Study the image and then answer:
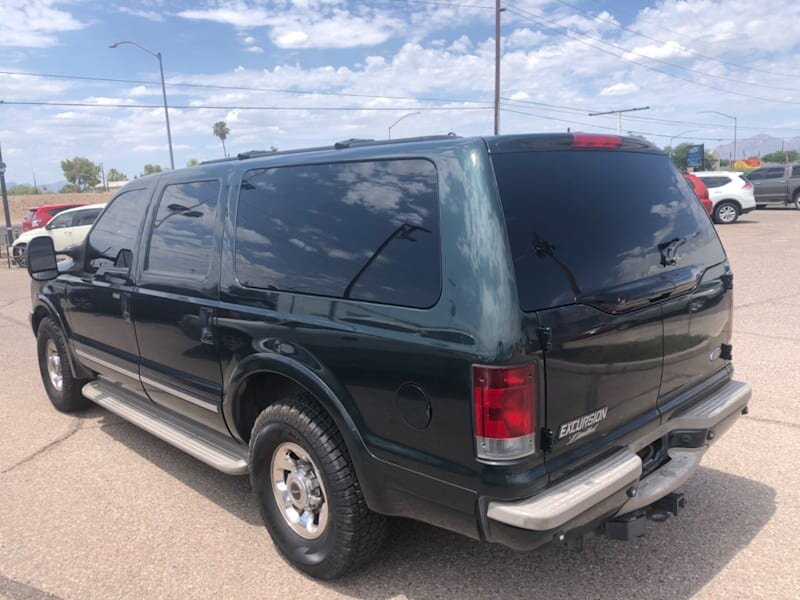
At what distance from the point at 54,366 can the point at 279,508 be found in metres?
3.34

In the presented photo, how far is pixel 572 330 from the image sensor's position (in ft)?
Result: 7.86

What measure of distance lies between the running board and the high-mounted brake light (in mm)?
2265

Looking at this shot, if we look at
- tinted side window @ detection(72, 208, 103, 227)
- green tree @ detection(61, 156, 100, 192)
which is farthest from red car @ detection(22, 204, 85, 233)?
green tree @ detection(61, 156, 100, 192)

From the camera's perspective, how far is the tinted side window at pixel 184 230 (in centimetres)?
357

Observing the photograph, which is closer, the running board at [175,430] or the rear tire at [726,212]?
the running board at [175,430]

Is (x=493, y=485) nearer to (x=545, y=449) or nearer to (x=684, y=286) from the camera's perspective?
(x=545, y=449)

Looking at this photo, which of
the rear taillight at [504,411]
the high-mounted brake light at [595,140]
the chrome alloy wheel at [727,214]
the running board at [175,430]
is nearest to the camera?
the rear taillight at [504,411]

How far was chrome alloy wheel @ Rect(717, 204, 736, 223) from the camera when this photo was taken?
21484mm

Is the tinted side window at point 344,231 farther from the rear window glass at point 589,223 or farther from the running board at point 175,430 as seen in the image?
the running board at point 175,430

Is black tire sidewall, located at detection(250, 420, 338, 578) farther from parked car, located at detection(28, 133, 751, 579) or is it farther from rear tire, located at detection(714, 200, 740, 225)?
rear tire, located at detection(714, 200, 740, 225)

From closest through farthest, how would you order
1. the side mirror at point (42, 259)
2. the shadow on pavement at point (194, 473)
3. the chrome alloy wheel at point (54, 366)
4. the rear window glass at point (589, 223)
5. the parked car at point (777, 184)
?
the rear window glass at point (589, 223), the shadow on pavement at point (194, 473), the side mirror at point (42, 259), the chrome alloy wheel at point (54, 366), the parked car at point (777, 184)

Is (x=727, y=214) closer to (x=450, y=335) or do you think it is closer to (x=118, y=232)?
(x=118, y=232)

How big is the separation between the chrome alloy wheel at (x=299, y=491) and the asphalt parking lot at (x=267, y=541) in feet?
0.82

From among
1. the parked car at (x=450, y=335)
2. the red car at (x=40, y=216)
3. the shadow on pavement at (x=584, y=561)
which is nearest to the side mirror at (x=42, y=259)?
the parked car at (x=450, y=335)
